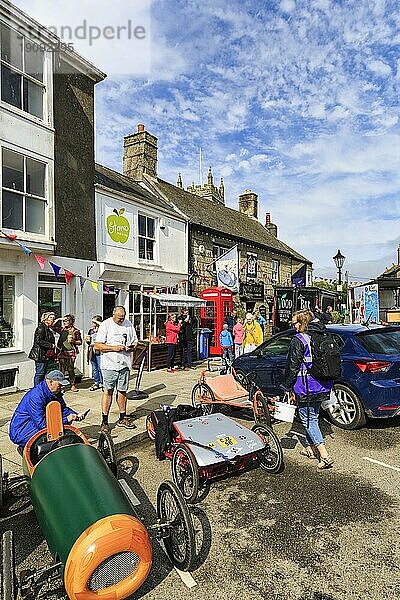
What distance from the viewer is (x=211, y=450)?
183 inches

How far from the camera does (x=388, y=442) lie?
6.22 metres

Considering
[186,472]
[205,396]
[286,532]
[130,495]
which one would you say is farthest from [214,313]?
[286,532]

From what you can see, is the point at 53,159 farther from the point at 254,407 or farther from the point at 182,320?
the point at 254,407

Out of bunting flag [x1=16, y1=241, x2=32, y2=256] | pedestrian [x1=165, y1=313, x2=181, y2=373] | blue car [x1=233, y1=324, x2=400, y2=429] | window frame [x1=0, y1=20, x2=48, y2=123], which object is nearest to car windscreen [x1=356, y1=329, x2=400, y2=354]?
blue car [x1=233, y1=324, x2=400, y2=429]

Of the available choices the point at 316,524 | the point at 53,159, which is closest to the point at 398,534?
the point at 316,524

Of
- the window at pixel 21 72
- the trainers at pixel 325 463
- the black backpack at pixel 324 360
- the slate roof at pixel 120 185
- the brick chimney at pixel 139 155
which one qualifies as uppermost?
the brick chimney at pixel 139 155

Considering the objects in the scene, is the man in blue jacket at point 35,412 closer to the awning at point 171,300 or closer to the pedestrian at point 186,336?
the awning at point 171,300

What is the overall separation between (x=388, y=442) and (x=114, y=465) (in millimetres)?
3976

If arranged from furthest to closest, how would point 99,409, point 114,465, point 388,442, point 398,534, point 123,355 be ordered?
point 99,409, point 123,355, point 388,442, point 114,465, point 398,534

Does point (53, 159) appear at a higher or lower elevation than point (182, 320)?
higher

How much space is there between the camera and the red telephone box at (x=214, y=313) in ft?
57.6

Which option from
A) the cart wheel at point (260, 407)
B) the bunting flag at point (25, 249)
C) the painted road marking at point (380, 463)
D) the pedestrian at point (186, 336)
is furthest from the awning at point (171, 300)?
the painted road marking at point (380, 463)

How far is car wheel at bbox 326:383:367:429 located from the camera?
21.7 ft

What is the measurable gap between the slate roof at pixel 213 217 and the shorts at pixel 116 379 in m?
11.6
